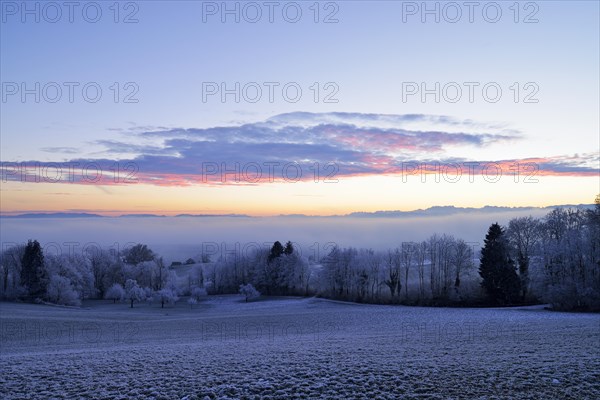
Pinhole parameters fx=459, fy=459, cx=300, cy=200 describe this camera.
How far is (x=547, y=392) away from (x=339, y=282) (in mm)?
75095

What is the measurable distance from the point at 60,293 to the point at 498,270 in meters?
67.3

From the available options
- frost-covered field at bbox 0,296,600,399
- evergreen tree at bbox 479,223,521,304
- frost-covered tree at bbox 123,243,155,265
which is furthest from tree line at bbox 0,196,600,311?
frost-covered field at bbox 0,296,600,399

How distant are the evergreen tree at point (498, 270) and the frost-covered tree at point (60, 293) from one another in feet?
209

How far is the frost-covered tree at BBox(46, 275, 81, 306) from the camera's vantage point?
244 feet

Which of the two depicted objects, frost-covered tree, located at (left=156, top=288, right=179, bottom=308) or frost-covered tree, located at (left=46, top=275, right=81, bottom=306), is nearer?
frost-covered tree, located at (left=46, top=275, right=81, bottom=306)

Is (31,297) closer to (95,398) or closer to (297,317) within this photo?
(297,317)

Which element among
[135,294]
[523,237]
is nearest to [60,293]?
[135,294]

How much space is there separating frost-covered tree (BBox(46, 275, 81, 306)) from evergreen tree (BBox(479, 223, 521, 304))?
6375 centimetres

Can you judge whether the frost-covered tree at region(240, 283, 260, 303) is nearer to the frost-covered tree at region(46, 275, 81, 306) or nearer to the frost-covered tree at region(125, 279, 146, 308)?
the frost-covered tree at region(125, 279, 146, 308)

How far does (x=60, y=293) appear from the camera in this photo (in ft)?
246

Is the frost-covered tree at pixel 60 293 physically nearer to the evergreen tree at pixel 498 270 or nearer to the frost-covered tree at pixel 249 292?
the frost-covered tree at pixel 249 292

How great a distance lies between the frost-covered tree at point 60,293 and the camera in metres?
74.5

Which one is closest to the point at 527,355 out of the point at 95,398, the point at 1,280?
the point at 95,398

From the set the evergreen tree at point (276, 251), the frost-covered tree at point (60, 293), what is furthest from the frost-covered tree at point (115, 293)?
the evergreen tree at point (276, 251)
